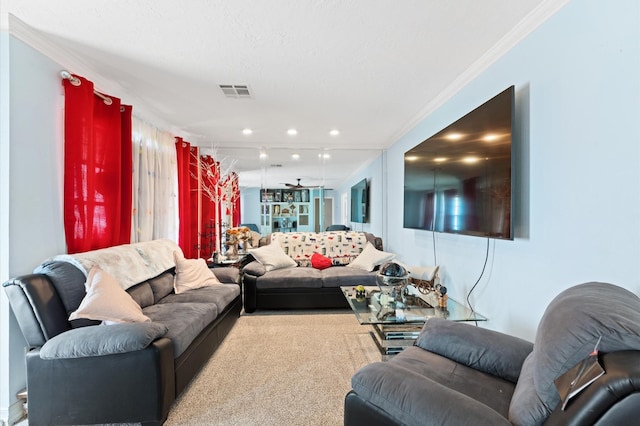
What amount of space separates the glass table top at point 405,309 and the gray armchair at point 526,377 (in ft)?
2.13

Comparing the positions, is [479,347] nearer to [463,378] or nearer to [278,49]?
[463,378]

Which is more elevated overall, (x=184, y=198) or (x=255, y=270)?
(x=184, y=198)

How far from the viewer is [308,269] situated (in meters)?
4.11

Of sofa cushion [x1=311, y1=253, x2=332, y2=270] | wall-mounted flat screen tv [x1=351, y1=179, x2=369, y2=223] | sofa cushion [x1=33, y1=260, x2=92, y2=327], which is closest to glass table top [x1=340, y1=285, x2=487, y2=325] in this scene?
sofa cushion [x1=311, y1=253, x2=332, y2=270]

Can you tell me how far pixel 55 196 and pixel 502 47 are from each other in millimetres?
3443

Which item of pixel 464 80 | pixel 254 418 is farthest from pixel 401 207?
pixel 254 418

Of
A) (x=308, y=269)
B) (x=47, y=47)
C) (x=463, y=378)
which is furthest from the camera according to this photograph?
(x=308, y=269)

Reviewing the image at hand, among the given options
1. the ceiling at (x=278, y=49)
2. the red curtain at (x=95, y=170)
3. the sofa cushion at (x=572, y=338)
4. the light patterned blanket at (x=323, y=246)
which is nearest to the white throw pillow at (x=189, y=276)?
the red curtain at (x=95, y=170)

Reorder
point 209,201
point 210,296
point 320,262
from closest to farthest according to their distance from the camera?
point 210,296, point 320,262, point 209,201

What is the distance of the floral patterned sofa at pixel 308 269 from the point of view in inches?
146

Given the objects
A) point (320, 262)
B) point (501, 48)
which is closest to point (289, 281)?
point (320, 262)

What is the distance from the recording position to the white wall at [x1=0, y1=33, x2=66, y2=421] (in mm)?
1818

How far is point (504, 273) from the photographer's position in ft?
6.95

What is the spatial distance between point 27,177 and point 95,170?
21.4 inches
